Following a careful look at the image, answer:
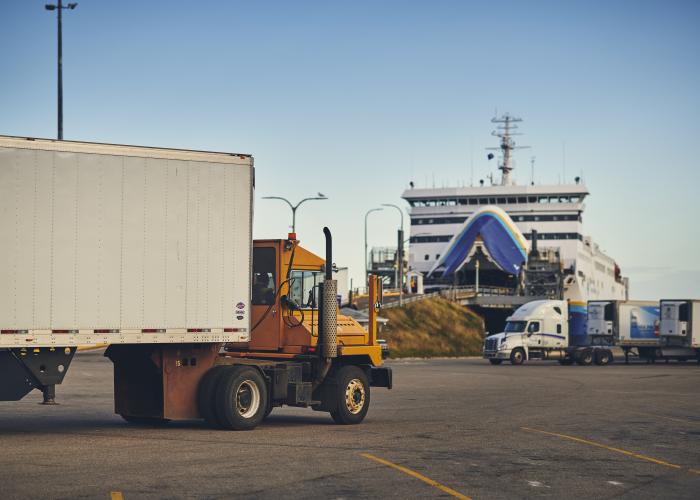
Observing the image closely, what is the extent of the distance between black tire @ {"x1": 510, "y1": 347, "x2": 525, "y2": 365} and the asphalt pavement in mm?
29180

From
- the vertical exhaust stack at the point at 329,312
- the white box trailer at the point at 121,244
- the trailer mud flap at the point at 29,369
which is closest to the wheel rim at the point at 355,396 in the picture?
the vertical exhaust stack at the point at 329,312

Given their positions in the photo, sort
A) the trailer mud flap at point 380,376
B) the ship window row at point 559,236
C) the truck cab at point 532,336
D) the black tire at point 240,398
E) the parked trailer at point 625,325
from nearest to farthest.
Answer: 1. the black tire at point 240,398
2. the trailer mud flap at point 380,376
3. the truck cab at point 532,336
4. the parked trailer at point 625,325
5. the ship window row at point 559,236

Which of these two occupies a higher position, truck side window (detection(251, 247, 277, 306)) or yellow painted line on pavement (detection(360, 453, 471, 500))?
truck side window (detection(251, 247, 277, 306))

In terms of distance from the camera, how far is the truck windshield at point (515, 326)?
189ft

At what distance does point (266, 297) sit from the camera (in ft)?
66.0

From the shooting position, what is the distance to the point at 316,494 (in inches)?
472

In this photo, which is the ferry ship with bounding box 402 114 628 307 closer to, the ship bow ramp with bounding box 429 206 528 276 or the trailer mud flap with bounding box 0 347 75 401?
the ship bow ramp with bounding box 429 206 528 276

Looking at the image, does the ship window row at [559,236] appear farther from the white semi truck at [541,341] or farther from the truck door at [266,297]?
the truck door at [266,297]

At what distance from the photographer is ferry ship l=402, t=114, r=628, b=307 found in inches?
4183

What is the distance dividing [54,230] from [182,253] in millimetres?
2273

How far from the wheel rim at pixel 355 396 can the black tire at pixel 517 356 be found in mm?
36364

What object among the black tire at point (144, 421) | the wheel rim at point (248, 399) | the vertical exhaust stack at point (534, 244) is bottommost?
the black tire at point (144, 421)

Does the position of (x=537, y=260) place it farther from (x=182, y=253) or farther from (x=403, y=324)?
(x=182, y=253)

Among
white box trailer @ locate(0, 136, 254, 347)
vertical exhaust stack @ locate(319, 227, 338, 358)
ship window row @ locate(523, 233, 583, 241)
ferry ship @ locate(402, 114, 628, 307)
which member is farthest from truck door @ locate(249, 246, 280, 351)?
ship window row @ locate(523, 233, 583, 241)
